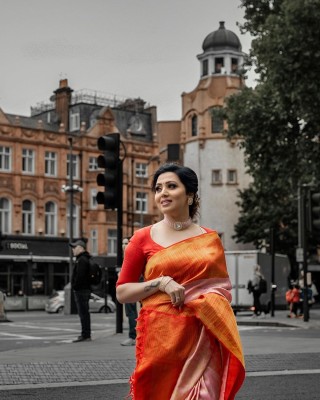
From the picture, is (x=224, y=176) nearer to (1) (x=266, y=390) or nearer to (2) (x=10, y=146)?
(2) (x=10, y=146)

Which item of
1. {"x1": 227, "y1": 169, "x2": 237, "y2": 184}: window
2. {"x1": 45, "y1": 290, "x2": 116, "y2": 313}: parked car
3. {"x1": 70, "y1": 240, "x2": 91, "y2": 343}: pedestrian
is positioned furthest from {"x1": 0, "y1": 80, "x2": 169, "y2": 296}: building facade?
{"x1": 70, "y1": 240, "x2": 91, "y2": 343}: pedestrian

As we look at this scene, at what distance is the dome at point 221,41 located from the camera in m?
82.6

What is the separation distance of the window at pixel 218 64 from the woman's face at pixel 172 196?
7667cm

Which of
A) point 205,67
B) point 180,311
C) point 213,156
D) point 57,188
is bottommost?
point 180,311

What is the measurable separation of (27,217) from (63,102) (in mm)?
11202

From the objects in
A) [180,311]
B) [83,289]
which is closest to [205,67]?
[83,289]

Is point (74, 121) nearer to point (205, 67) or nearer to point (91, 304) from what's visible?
point (205, 67)

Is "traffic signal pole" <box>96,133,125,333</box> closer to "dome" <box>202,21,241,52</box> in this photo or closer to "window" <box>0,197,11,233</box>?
"window" <box>0,197,11,233</box>

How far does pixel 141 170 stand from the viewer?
7325 centimetres

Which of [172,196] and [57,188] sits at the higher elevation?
[57,188]

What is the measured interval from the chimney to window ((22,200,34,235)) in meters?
8.06

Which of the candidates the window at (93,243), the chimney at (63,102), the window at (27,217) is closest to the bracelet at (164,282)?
the window at (27,217)

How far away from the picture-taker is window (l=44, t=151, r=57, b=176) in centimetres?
6619

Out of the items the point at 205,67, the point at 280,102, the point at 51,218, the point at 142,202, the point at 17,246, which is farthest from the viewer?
the point at 205,67
